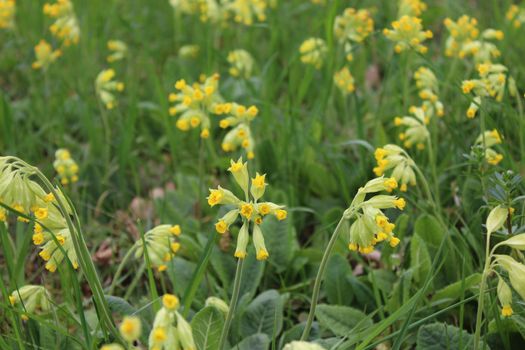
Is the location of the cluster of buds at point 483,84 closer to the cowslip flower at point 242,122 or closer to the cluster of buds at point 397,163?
the cluster of buds at point 397,163

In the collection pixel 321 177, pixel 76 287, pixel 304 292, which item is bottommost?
pixel 304 292

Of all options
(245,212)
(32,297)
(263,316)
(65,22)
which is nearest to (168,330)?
A: (245,212)

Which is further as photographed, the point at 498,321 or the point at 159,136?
the point at 159,136

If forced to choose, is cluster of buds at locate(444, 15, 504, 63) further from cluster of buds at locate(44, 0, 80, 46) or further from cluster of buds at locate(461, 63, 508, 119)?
cluster of buds at locate(44, 0, 80, 46)

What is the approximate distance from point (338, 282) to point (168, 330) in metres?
1.27

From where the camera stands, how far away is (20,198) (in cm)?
211

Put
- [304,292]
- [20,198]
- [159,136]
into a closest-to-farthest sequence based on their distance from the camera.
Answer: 1. [20,198]
2. [304,292]
3. [159,136]

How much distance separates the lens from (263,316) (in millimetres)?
2799

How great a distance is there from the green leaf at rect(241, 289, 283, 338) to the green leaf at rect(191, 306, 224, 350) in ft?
1.21

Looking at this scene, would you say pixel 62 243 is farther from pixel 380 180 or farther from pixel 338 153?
pixel 338 153

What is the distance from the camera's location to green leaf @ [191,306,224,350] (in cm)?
241

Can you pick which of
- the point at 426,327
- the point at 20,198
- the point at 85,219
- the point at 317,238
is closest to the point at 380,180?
the point at 426,327

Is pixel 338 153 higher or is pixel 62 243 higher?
pixel 62 243

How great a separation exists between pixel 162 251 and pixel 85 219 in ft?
4.20
